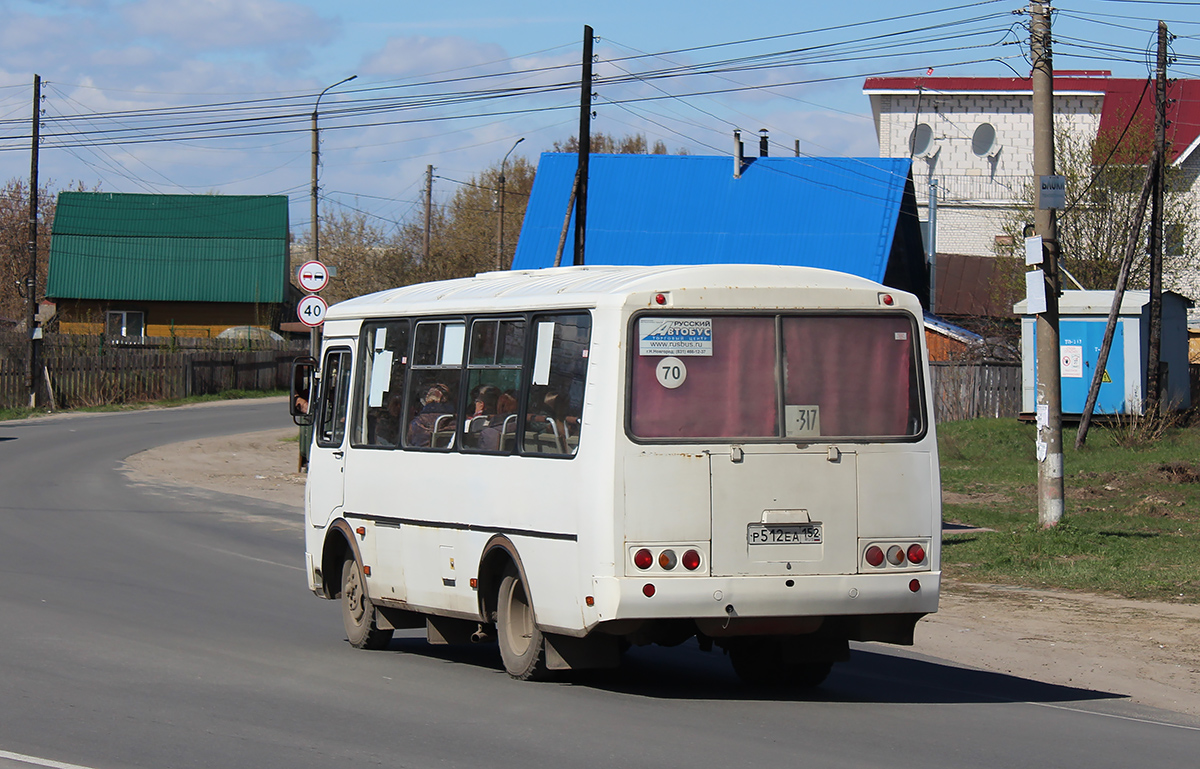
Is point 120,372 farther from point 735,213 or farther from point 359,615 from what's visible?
point 359,615

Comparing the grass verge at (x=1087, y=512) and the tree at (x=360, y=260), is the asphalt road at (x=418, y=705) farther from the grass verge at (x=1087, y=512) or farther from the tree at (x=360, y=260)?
the tree at (x=360, y=260)

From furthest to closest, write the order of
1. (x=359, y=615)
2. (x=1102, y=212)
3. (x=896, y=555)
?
(x=1102, y=212) < (x=359, y=615) < (x=896, y=555)

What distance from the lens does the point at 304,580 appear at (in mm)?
14797

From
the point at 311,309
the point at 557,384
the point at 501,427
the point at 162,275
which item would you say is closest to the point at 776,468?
the point at 557,384

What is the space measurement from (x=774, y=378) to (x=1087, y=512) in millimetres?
13009

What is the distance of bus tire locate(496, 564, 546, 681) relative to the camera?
910 centimetres

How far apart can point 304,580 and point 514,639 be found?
20.0 ft

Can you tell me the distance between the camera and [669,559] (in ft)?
26.8

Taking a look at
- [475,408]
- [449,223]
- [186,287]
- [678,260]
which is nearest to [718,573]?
[475,408]

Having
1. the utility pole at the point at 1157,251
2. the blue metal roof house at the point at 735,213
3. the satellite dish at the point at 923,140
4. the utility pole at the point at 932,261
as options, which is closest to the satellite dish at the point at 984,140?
the satellite dish at the point at 923,140

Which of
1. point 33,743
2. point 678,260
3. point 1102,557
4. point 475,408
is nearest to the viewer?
point 33,743

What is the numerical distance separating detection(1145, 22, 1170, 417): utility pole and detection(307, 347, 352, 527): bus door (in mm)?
21394

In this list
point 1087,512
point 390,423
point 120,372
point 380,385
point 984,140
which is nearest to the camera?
point 390,423

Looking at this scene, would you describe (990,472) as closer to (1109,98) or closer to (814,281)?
(814,281)
